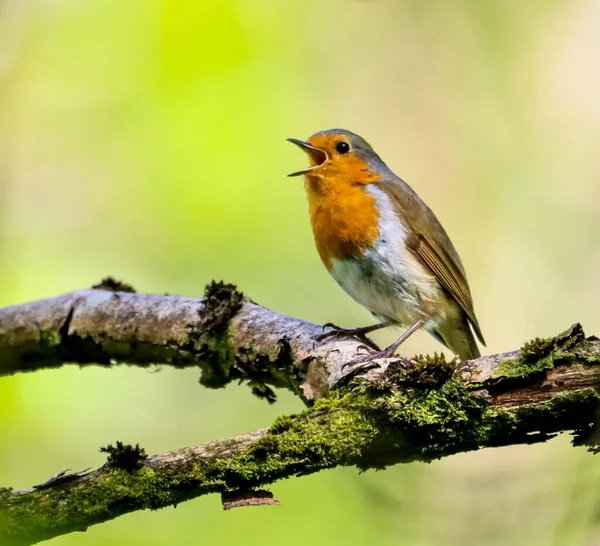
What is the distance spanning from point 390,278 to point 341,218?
41cm

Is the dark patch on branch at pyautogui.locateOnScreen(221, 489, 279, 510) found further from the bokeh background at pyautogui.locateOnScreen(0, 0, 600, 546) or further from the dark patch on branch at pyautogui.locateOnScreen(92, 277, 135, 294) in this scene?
the bokeh background at pyautogui.locateOnScreen(0, 0, 600, 546)

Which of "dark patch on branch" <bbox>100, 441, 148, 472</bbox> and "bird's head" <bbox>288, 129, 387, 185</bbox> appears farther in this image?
"bird's head" <bbox>288, 129, 387, 185</bbox>

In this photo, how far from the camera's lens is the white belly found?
351 centimetres

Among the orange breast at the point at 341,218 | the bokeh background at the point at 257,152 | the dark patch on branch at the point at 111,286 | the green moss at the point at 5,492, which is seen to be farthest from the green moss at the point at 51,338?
the green moss at the point at 5,492

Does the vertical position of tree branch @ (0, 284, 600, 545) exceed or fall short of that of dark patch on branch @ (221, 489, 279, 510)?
it exceeds it

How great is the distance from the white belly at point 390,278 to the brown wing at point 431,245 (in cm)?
8

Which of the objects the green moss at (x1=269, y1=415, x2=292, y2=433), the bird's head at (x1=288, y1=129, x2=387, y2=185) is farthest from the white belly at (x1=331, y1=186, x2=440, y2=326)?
the green moss at (x1=269, y1=415, x2=292, y2=433)

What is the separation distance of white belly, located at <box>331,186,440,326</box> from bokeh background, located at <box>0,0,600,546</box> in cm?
141

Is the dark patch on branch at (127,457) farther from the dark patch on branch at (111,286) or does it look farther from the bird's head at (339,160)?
the bird's head at (339,160)

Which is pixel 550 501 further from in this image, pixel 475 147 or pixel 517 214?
pixel 475 147

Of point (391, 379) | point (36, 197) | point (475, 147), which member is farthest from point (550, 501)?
point (36, 197)

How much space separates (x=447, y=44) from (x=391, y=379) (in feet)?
13.9

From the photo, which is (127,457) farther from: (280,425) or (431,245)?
(431,245)

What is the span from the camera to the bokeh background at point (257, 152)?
5.08 metres
